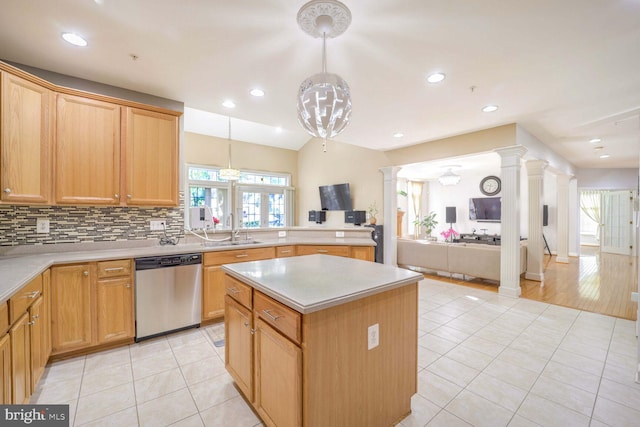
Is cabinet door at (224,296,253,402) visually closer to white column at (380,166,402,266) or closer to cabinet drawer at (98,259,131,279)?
cabinet drawer at (98,259,131,279)

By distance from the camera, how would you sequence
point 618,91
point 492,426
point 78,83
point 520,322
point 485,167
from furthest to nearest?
point 485,167
point 520,322
point 618,91
point 78,83
point 492,426

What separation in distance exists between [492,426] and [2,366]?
8.52 feet

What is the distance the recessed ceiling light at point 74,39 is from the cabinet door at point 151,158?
664mm

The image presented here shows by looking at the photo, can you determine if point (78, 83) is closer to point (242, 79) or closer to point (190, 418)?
point (242, 79)

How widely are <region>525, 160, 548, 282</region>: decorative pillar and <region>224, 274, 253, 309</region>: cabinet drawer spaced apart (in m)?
5.45

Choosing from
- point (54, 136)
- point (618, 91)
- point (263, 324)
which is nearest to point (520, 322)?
point (618, 91)

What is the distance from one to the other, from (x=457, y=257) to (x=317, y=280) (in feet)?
13.5

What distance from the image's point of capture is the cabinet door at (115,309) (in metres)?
2.33

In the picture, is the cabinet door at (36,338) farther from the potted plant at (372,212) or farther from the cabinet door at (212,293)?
the potted plant at (372,212)

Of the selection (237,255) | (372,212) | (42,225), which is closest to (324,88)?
(237,255)

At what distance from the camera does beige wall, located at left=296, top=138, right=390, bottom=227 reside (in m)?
6.09

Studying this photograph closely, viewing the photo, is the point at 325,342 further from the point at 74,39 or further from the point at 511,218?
the point at 511,218

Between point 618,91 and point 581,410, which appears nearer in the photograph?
point 581,410

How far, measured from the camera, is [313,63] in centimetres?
233
